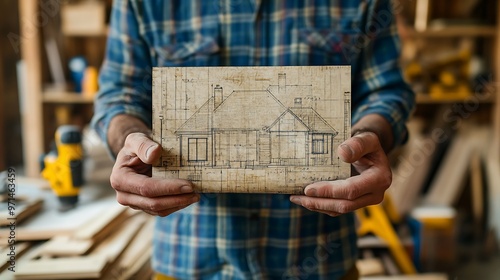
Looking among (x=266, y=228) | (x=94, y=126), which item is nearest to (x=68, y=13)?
(x=94, y=126)

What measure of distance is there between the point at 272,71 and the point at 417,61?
6.10ft

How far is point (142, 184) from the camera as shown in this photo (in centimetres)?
64

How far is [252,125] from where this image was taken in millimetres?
649

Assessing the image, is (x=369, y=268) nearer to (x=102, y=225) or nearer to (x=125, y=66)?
(x=102, y=225)

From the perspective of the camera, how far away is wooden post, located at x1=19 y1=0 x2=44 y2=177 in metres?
1.92

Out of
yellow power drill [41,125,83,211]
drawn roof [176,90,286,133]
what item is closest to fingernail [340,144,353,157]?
drawn roof [176,90,286,133]

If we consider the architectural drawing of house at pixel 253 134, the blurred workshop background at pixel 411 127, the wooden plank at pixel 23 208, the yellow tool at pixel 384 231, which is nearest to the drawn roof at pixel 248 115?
the architectural drawing of house at pixel 253 134

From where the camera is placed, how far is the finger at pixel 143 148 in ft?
2.07

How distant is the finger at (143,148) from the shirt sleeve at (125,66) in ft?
0.68

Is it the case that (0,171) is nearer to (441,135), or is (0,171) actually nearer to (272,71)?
(272,71)

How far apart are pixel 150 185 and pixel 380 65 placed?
53 centimetres

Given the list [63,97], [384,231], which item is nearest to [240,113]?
[384,231]

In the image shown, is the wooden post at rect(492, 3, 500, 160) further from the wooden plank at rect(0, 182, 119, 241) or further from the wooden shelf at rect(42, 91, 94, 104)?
the wooden shelf at rect(42, 91, 94, 104)

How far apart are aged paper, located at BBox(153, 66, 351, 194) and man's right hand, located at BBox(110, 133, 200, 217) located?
0.02m
